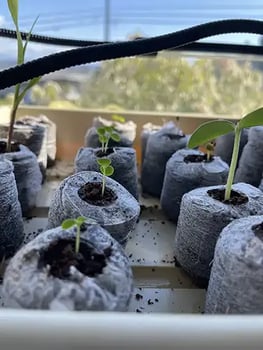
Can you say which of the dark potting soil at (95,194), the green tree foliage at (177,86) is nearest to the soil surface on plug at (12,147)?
the dark potting soil at (95,194)

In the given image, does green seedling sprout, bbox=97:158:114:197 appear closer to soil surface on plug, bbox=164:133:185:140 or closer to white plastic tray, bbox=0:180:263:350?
white plastic tray, bbox=0:180:263:350

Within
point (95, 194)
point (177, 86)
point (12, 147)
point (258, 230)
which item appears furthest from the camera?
point (177, 86)

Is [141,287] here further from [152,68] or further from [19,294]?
[152,68]

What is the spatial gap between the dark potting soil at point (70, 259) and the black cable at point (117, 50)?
221 mm

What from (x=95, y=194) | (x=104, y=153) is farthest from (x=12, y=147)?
(x=95, y=194)

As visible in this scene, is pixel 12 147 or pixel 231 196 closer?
pixel 231 196

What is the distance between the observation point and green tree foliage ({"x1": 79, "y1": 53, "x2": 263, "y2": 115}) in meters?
1.39

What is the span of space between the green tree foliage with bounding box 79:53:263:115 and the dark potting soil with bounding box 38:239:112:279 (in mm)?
980

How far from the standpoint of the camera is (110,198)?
536 mm

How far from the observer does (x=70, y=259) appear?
36 cm

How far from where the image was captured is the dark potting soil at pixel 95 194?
1.71ft

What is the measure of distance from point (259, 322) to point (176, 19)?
0.85 m

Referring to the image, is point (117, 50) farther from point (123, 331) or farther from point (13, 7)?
point (123, 331)

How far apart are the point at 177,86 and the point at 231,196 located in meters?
0.97
